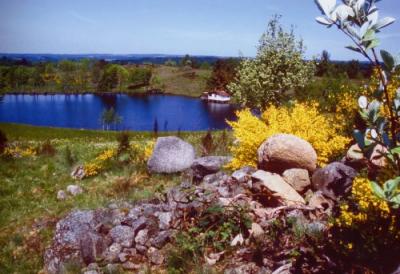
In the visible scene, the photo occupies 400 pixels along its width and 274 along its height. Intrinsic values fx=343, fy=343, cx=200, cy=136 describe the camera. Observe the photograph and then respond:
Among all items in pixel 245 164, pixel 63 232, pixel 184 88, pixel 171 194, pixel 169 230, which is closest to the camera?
pixel 169 230

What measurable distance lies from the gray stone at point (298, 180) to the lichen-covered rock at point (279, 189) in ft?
1.26

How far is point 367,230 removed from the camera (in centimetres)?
462

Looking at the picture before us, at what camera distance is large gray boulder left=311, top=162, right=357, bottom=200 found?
736cm

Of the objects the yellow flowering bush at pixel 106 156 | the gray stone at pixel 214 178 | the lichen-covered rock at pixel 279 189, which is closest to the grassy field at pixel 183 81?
the yellow flowering bush at pixel 106 156

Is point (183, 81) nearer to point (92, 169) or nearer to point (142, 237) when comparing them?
point (92, 169)

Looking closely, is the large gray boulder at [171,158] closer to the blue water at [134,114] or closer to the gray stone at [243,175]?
the gray stone at [243,175]

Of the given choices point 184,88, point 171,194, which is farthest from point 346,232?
point 184,88

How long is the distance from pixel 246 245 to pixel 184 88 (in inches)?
6004

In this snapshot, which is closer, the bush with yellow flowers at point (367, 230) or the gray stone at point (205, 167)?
the bush with yellow flowers at point (367, 230)

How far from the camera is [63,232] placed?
26.1 ft

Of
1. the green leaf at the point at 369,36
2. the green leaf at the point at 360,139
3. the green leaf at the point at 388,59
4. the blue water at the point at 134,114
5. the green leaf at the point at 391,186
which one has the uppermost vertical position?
the green leaf at the point at 369,36

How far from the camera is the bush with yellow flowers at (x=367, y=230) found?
425cm

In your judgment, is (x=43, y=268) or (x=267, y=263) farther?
(x=43, y=268)

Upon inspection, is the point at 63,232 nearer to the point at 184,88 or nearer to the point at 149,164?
the point at 149,164
